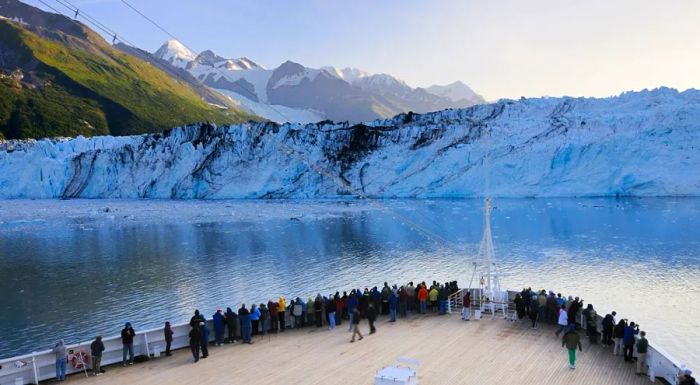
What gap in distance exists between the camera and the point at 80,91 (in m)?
145

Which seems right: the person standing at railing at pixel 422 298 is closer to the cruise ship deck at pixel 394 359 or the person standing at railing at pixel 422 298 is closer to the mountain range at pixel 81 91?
the cruise ship deck at pixel 394 359

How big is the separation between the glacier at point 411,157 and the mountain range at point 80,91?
47192 millimetres

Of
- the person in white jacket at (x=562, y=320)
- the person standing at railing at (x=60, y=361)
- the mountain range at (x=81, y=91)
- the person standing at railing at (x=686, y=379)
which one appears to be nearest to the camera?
the person standing at railing at (x=686, y=379)

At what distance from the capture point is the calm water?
2073 centimetres

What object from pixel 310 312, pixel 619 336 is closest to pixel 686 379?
pixel 619 336

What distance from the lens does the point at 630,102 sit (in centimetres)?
7100

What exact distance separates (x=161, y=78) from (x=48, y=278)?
6684 inches

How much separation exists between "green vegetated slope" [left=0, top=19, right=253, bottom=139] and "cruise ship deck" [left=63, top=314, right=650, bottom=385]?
12502 centimetres

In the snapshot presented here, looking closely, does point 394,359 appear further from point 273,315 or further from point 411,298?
point 411,298

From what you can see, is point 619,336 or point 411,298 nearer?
point 619,336

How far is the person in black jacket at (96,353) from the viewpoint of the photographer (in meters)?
10.9

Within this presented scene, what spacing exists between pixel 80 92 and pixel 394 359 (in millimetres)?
152876

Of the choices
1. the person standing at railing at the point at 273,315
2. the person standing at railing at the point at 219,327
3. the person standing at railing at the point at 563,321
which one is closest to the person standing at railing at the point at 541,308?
the person standing at railing at the point at 563,321

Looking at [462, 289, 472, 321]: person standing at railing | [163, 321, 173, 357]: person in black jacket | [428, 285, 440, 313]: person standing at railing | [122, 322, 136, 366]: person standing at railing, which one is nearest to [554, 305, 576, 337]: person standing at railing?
[462, 289, 472, 321]: person standing at railing
